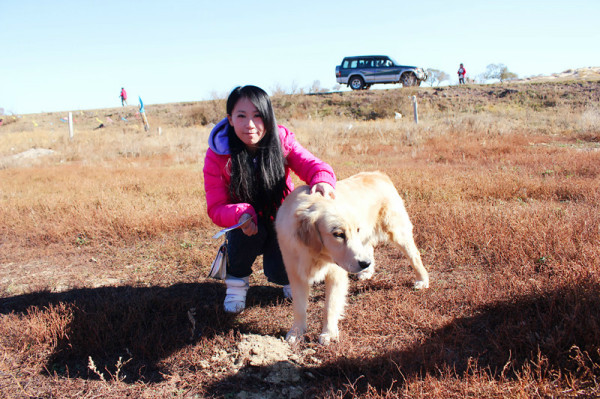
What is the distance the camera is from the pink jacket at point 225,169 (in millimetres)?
2955

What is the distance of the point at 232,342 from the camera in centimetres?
279

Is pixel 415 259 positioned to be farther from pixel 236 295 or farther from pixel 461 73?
pixel 461 73

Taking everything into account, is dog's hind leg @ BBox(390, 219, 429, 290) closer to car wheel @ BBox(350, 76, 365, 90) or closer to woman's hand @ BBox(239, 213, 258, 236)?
woman's hand @ BBox(239, 213, 258, 236)

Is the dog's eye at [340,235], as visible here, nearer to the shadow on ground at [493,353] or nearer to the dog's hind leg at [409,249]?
the shadow on ground at [493,353]

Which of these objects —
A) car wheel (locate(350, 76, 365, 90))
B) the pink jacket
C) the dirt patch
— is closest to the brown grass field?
the dirt patch

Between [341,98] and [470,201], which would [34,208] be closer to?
[470,201]

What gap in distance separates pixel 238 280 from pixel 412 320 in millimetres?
1469

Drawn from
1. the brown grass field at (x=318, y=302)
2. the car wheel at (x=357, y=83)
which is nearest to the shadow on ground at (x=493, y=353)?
the brown grass field at (x=318, y=302)

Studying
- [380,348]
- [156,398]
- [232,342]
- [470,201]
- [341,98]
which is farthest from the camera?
[341,98]

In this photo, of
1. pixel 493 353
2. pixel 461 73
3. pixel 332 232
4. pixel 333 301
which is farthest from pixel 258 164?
pixel 461 73

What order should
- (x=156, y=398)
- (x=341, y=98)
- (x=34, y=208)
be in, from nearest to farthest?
(x=156, y=398) < (x=34, y=208) < (x=341, y=98)

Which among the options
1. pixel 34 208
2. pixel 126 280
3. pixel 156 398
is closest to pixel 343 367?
pixel 156 398

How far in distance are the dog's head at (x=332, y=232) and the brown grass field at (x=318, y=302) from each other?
0.64 metres

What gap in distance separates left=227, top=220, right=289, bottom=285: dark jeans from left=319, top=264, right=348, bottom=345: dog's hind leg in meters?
0.71
